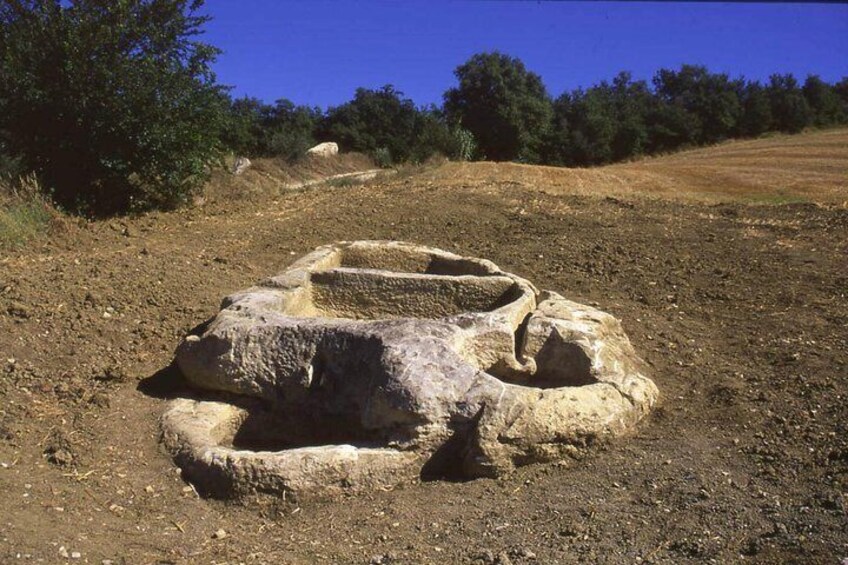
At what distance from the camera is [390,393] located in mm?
4867

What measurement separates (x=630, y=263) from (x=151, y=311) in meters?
4.68

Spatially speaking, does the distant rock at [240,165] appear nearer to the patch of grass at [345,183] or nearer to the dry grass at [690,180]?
the patch of grass at [345,183]

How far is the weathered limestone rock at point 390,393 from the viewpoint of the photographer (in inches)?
187

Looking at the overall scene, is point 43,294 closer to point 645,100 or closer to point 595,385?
point 595,385

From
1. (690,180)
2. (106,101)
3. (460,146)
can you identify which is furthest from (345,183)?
(460,146)

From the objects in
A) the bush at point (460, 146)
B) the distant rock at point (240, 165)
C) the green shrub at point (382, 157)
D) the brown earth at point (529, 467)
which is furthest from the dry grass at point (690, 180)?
the green shrub at point (382, 157)

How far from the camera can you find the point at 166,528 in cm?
435

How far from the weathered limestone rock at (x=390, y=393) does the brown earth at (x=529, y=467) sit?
15cm

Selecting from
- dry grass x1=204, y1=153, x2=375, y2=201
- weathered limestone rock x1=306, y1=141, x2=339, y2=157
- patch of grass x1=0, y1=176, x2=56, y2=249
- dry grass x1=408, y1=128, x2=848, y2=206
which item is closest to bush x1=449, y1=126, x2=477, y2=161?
dry grass x1=204, y1=153, x2=375, y2=201

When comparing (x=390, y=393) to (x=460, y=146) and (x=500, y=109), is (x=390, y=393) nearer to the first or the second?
(x=460, y=146)

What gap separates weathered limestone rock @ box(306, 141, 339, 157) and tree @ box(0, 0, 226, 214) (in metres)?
Answer: 12.4

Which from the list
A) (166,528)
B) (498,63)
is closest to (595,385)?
(166,528)

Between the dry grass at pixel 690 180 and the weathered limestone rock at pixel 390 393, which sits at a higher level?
the dry grass at pixel 690 180

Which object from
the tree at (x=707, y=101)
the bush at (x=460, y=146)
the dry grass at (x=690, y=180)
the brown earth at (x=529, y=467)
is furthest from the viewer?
the tree at (x=707, y=101)
